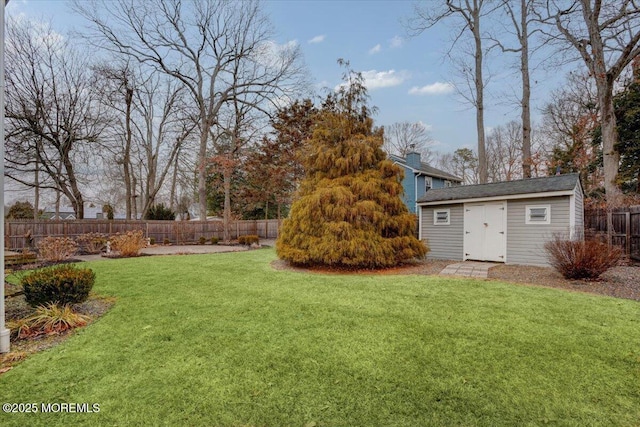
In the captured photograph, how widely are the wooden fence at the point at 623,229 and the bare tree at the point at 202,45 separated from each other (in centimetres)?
1794

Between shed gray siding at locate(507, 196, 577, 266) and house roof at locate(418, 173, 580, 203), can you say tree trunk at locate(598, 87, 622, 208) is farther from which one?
shed gray siding at locate(507, 196, 577, 266)

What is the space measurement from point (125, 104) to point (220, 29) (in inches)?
296

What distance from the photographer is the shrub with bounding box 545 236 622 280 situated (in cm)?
620

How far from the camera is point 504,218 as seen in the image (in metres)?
8.97

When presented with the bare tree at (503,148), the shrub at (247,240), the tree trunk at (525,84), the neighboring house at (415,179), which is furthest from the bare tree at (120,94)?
the bare tree at (503,148)

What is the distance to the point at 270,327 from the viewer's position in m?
3.74

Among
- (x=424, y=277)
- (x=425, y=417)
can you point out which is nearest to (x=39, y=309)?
(x=425, y=417)

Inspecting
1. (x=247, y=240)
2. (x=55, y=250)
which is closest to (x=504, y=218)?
(x=247, y=240)

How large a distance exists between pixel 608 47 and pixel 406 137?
1627 cm

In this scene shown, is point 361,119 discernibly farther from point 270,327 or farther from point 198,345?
point 198,345

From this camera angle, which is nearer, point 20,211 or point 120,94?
point 120,94

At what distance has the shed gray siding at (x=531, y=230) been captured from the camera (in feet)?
26.6

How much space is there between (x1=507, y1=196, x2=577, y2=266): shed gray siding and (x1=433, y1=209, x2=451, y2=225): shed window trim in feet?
5.66

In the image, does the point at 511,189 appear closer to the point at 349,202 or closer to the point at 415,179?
the point at 349,202
